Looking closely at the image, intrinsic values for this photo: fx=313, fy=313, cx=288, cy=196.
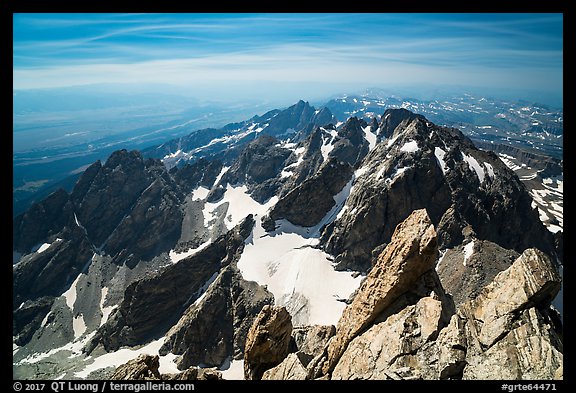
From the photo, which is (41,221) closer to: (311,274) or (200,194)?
(200,194)

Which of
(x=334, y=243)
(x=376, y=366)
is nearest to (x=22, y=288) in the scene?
(x=334, y=243)

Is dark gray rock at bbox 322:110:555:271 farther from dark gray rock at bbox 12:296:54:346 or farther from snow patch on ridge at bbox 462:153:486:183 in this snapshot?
dark gray rock at bbox 12:296:54:346

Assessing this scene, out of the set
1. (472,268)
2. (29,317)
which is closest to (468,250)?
(472,268)

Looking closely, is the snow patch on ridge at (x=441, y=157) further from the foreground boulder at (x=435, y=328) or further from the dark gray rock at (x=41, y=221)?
the dark gray rock at (x=41, y=221)

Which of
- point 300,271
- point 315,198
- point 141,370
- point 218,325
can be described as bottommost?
point 218,325

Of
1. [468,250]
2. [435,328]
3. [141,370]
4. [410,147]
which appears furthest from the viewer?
[410,147]

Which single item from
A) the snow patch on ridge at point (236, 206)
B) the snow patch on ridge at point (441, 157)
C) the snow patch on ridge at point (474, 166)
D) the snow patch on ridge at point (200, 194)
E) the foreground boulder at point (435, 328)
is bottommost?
the snow patch on ridge at point (200, 194)

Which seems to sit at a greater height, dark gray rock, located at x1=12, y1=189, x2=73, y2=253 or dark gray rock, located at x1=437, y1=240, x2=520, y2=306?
dark gray rock, located at x1=437, y1=240, x2=520, y2=306

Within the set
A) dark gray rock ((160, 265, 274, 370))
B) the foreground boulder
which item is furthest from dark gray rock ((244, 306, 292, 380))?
dark gray rock ((160, 265, 274, 370))

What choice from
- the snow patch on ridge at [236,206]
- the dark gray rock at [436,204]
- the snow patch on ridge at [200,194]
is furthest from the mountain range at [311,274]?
the snow patch on ridge at [200,194]
